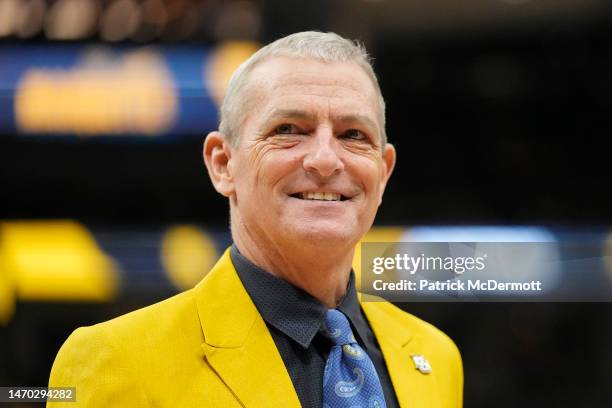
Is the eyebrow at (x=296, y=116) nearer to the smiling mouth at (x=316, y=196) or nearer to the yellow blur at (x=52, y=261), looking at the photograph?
the smiling mouth at (x=316, y=196)

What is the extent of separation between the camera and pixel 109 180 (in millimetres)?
2273

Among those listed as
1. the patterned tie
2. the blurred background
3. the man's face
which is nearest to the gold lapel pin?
the patterned tie

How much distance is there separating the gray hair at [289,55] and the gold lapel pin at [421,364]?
44 centimetres

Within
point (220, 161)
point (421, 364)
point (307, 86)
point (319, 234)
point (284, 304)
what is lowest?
point (421, 364)

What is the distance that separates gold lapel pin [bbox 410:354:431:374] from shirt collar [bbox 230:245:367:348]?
8.1 inches

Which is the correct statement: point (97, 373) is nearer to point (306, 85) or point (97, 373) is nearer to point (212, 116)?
point (306, 85)

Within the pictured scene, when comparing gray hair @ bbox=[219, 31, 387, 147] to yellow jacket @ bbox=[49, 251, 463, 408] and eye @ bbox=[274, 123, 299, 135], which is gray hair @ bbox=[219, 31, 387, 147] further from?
yellow jacket @ bbox=[49, 251, 463, 408]

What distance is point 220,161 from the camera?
134cm

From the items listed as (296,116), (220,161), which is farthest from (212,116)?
(296,116)

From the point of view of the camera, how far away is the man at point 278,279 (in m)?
1.17

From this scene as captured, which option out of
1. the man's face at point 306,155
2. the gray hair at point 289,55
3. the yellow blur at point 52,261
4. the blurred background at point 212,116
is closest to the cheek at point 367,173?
the man's face at point 306,155

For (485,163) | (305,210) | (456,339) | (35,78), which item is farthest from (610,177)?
(35,78)

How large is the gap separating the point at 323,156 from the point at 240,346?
0.28 m

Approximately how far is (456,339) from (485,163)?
0.50 metres
